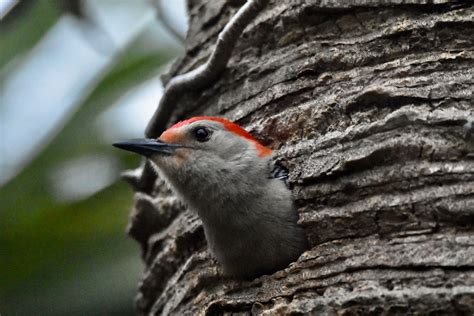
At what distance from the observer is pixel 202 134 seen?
4.24 metres

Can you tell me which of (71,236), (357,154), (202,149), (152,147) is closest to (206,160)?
(202,149)

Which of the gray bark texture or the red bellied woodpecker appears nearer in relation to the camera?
the gray bark texture

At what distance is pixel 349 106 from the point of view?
370 centimetres

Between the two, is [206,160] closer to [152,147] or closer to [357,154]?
[152,147]

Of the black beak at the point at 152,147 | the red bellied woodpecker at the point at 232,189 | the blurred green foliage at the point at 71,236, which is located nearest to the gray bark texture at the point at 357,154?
the red bellied woodpecker at the point at 232,189

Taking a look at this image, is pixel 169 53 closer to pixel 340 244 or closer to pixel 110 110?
pixel 110 110

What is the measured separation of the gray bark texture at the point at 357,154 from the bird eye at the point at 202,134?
153 mm

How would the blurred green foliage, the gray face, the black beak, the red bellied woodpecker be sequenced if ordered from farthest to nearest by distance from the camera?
the blurred green foliage, the black beak, the gray face, the red bellied woodpecker

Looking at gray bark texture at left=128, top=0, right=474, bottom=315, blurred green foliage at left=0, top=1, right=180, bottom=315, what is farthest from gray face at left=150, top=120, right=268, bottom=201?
blurred green foliage at left=0, top=1, right=180, bottom=315

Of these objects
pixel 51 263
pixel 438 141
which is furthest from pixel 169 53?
pixel 438 141

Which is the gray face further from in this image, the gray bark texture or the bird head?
the gray bark texture

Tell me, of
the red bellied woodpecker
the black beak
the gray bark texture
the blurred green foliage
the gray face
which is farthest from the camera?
the blurred green foliage

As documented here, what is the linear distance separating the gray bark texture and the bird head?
11cm

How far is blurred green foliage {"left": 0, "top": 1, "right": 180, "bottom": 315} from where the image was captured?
5109 mm
